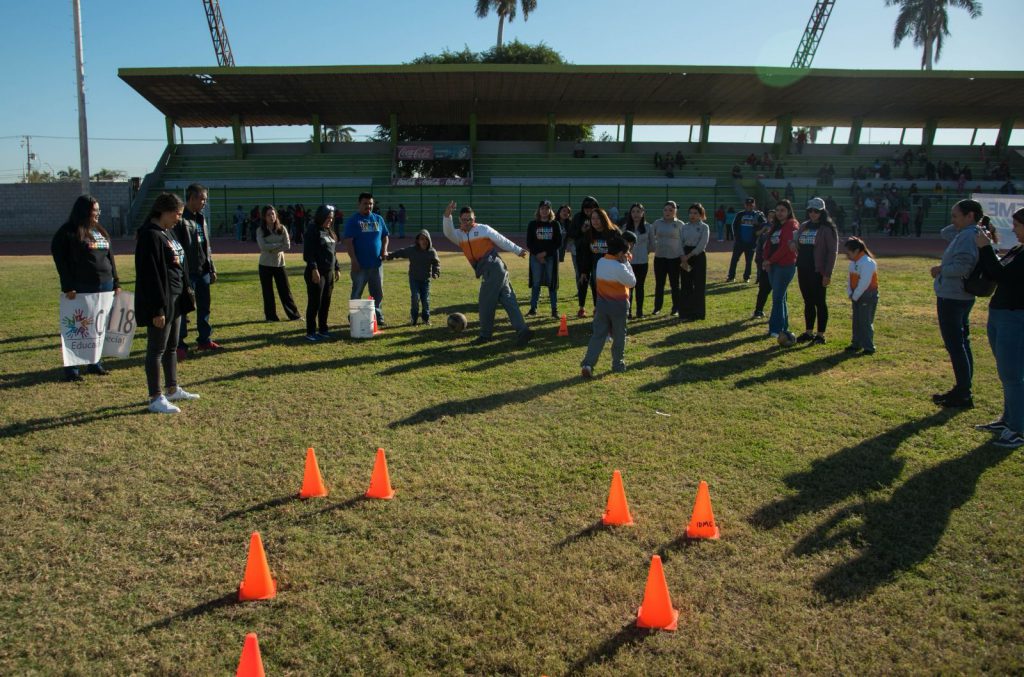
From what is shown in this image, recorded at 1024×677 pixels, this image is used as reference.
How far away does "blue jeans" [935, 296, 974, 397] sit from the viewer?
640cm

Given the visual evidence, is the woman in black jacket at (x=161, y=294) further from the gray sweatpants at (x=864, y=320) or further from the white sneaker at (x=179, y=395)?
the gray sweatpants at (x=864, y=320)

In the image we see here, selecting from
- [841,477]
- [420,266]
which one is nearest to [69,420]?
[420,266]

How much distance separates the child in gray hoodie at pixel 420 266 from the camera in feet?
33.2

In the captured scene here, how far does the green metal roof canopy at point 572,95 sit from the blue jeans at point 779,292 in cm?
2912

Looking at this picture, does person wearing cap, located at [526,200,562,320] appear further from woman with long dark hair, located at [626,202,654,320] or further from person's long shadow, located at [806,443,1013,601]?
person's long shadow, located at [806,443,1013,601]

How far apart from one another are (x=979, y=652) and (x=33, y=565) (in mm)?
4743

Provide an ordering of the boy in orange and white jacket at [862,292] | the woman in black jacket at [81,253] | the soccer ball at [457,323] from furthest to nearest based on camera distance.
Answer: the soccer ball at [457,323]
the boy in orange and white jacket at [862,292]
the woman in black jacket at [81,253]

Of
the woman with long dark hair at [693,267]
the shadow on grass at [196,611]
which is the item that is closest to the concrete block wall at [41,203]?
the woman with long dark hair at [693,267]

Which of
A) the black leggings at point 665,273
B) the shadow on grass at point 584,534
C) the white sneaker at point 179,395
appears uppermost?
the black leggings at point 665,273

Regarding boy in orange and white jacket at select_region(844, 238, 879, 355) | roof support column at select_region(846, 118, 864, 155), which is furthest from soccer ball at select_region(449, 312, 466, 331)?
roof support column at select_region(846, 118, 864, 155)

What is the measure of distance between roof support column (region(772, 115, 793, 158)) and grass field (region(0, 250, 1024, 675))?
39.9 m

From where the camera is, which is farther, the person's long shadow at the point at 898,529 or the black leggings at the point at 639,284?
the black leggings at the point at 639,284

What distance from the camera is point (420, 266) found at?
10.3m

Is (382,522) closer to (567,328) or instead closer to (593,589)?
(593,589)
